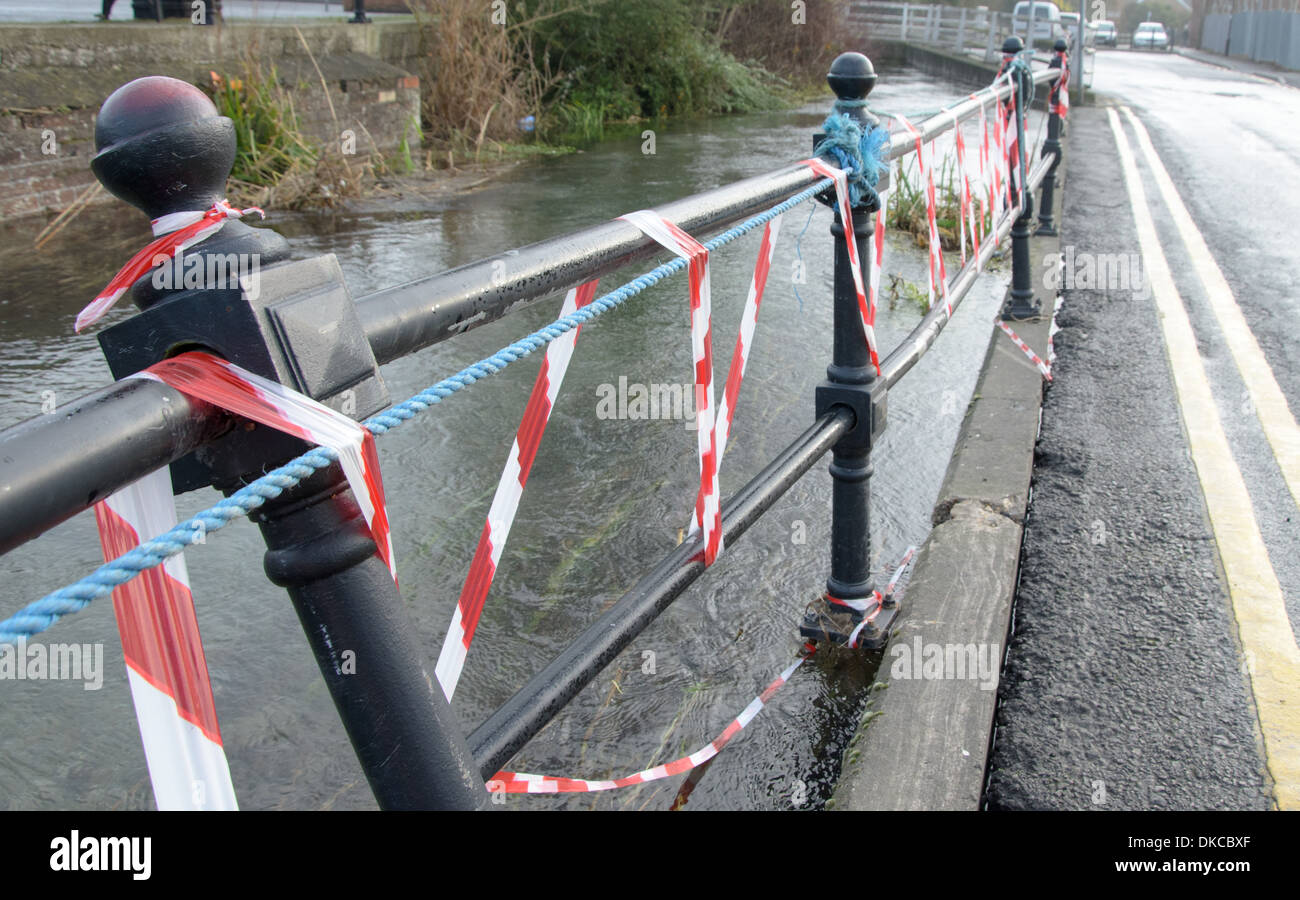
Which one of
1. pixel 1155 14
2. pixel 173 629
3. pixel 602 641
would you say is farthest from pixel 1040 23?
pixel 1155 14

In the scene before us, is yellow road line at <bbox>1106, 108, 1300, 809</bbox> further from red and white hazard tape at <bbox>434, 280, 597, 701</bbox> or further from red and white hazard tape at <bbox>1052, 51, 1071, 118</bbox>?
red and white hazard tape at <bbox>1052, 51, 1071, 118</bbox>

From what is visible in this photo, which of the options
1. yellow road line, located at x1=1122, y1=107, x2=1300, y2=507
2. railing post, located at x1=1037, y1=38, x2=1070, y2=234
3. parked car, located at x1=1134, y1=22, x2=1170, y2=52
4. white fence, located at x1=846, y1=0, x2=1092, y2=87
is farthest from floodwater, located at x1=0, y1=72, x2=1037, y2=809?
parked car, located at x1=1134, y1=22, x2=1170, y2=52

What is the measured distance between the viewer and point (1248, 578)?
3.17 m

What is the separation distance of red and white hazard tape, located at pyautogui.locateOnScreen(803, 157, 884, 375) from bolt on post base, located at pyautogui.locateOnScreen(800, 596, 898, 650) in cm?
67

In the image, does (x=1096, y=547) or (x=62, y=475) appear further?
(x=1096, y=547)

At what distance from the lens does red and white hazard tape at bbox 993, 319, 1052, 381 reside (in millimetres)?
4916

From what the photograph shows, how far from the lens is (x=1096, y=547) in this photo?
3365 mm

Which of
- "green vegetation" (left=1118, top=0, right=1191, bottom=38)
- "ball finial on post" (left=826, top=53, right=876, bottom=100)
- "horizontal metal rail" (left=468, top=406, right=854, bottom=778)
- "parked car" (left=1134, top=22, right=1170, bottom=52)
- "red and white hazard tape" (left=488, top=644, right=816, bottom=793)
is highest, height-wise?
"green vegetation" (left=1118, top=0, right=1191, bottom=38)

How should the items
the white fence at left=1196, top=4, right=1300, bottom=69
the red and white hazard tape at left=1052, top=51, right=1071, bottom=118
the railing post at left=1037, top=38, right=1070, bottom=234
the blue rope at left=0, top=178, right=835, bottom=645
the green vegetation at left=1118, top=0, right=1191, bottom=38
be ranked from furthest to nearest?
the green vegetation at left=1118, top=0, right=1191, bottom=38, the white fence at left=1196, top=4, right=1300, bottom=69, the red and white hazard tape at left=1052, top=51, right=1071, bottom=118, the railing post at left=1037, top=38, right=1070, bottom=234, the blue rope at left=0, top=178, right=835, bottom=645

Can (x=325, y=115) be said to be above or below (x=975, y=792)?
above

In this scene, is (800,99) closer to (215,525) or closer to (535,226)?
(535,226)

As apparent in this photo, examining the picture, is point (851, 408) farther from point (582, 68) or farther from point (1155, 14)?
point (1155, 14)

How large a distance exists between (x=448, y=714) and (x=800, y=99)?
19.2 meters
